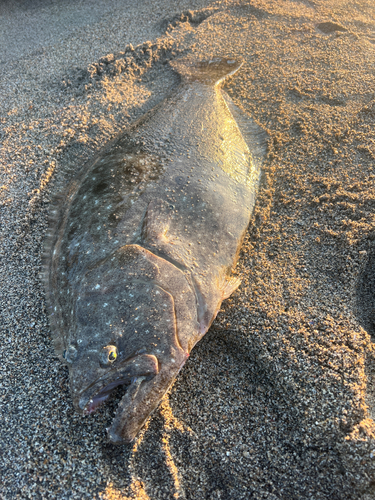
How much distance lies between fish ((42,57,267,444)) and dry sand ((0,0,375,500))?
253 mm

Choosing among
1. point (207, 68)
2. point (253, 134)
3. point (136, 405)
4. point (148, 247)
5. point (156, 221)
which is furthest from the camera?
point (207, 68)

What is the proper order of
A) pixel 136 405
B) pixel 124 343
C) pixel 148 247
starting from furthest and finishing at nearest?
1. pixel 148 247
2. pixel 124 343
3. pixel 136 405

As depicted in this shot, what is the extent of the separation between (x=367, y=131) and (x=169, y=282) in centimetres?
291

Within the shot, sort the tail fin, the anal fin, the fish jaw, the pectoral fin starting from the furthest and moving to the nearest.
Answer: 1. the tail fin
2. the anal fin
3. the pectoral fin
4. the fish jaw

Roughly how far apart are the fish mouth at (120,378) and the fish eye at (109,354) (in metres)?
0.08

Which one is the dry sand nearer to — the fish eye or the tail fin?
the tail fin

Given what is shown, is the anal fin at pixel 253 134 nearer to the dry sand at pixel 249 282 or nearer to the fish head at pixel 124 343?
the dry sand at pixel 249 282

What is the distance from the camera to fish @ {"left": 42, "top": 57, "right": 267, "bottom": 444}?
1.99m

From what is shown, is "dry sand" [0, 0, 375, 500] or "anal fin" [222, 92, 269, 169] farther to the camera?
"anal fin" [222, 92, 269, 169]

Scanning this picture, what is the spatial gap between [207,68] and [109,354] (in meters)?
3.88

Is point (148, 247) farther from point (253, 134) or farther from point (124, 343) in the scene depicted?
point (253, 134)

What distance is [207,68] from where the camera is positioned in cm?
415

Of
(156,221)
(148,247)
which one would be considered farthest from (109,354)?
(156,221)

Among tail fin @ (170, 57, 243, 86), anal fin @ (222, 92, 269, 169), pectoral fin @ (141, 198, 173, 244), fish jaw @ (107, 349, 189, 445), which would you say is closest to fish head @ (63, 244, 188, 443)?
fish jaw @ (107, 349, 189, 445)
